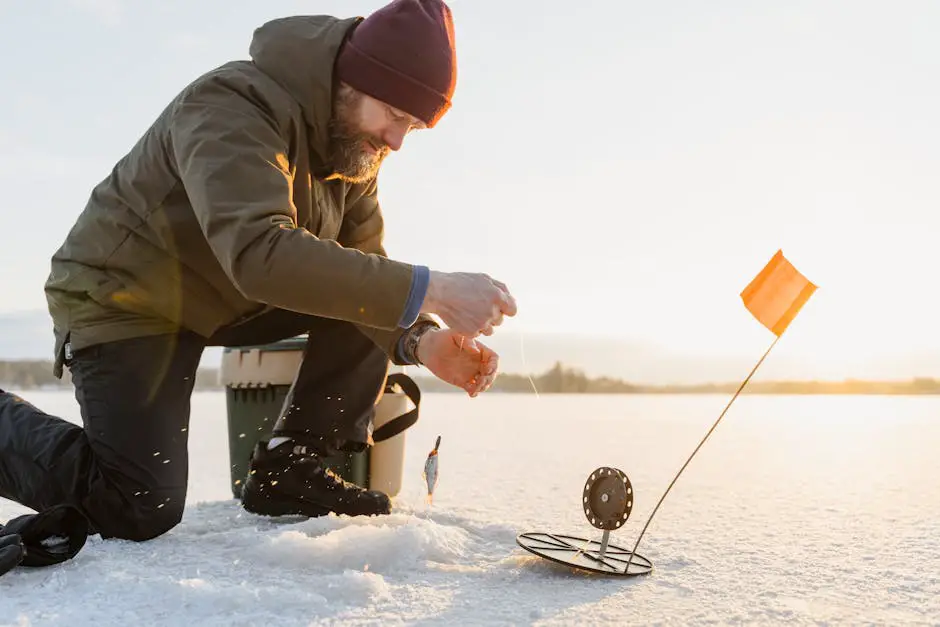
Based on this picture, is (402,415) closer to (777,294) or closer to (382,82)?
(382,82)

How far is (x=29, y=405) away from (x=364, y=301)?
1.18 meters

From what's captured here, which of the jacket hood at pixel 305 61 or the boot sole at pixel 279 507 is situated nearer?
the jacket hood at pixel 305 61

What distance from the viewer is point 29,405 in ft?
7.47

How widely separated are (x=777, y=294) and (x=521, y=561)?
0.83 metres

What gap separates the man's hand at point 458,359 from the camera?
7.02 ft

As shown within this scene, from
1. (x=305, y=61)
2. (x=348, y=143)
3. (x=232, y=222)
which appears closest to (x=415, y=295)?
(x=232, y=222)

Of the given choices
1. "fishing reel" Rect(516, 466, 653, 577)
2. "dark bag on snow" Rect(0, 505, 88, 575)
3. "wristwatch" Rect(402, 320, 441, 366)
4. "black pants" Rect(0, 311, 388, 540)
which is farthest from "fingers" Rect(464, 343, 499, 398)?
"dark bag on snow" Rect(0, 505, 88, 575)

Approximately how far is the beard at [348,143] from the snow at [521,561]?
0.92 meters

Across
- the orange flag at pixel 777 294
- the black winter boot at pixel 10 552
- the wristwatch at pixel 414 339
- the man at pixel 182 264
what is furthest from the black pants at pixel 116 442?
the orange flag at pixel 777 294

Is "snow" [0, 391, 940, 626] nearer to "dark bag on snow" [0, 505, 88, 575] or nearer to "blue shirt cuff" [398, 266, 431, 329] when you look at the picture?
"dark bag on snow" [0, 505, 88, 575]

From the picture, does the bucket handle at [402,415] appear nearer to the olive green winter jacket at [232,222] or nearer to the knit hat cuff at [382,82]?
the olive green winter jacket at [232,222]

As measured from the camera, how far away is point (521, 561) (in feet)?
6.19

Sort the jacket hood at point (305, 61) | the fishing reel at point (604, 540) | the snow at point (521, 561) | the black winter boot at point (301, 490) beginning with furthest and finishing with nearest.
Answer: the black winter boot at point (301, 490)
the jacket hood at point (305, 61)
the fishing reel at point (604, 540)
the snow at point (521, 561)

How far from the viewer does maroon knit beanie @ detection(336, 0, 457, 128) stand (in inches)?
80.6
